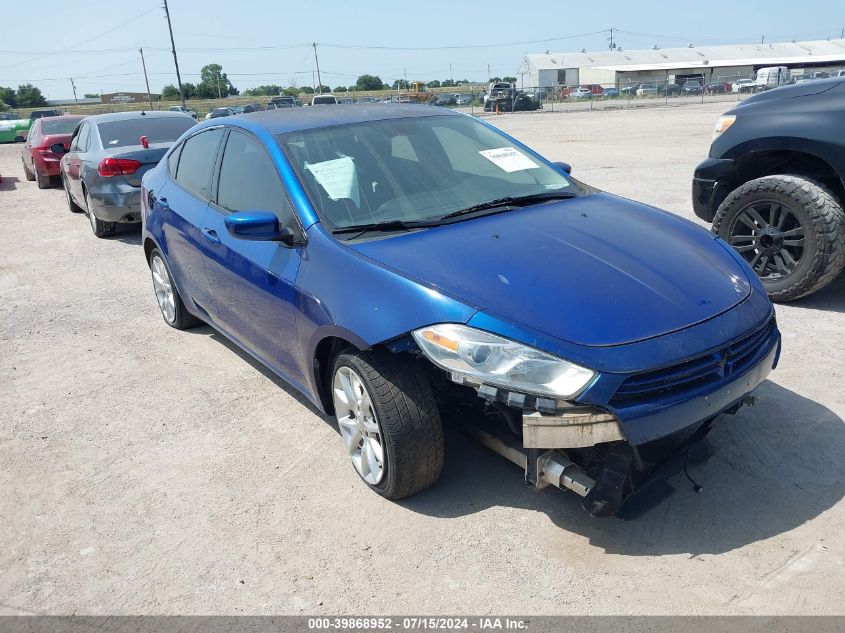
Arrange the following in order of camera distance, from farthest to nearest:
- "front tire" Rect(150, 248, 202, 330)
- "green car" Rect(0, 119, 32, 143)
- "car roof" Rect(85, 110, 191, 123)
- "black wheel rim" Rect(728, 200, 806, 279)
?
1. "green car" Rect(0, 119, 32, 143)
2. "car roof" Rect(85, 110, 191, 123)
3. "front tire" Rect(150, 248, 202, 330)
4. "black wheel rim" Rect(728, 200, 806, 279)

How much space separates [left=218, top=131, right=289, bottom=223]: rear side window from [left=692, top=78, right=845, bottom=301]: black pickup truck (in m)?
3.48

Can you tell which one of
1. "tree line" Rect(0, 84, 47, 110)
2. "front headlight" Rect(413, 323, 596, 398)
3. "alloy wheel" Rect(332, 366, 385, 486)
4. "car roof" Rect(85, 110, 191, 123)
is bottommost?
"alloy wheel" Rect(332, 366, 385, 486)

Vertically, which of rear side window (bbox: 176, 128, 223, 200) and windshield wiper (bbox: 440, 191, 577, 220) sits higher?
rear side window (bbox: 176, 128, 223, 200)

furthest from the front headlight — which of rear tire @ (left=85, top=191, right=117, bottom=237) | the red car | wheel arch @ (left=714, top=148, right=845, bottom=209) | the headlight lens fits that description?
the red car

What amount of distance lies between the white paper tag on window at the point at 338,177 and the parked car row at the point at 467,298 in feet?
0.04

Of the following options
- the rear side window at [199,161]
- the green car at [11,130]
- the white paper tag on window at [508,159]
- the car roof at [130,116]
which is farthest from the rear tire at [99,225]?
the green car at [11,130]

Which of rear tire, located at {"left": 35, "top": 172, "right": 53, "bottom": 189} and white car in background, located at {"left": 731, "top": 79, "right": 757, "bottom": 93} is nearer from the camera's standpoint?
rear tire, located at {"left": 35, "top": 172, "right": 53, "bottom": 189}

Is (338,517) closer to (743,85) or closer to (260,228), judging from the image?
(260,228)

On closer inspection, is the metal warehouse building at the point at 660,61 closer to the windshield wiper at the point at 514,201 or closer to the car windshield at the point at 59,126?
the car windshield at the point at 59,126

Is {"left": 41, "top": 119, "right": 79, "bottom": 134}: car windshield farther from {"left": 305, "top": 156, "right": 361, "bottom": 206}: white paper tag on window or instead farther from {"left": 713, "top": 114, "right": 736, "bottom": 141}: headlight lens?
{"left": 713, "top": 114, "right": 736, "bottom": 141}: headlight lens

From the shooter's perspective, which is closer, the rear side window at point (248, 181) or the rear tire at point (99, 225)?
the rear side window at point (248, 181)

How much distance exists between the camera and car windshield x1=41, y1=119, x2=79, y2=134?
1495 centimetres

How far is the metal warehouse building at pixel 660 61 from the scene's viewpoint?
258ft

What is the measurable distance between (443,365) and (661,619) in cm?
116
